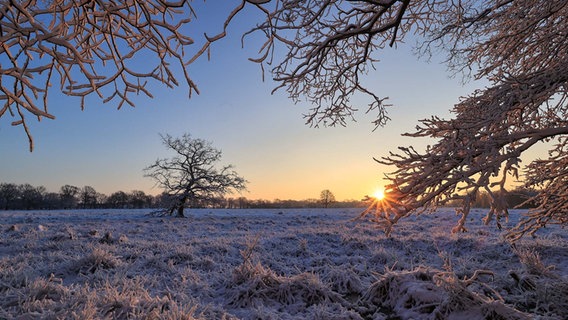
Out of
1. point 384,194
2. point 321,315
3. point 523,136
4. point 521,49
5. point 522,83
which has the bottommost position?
point 321,315

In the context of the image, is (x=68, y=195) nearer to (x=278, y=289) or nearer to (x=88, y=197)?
(x=88, y=197)

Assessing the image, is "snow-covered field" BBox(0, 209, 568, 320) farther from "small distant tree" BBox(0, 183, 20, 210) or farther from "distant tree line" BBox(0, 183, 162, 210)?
"small distant tree" BBox(0, 183, 20, 210)

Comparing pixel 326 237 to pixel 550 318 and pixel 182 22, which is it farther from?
pixel 182 22

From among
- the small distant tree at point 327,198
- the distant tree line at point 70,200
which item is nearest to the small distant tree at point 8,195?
the distant tree line at point 70,200

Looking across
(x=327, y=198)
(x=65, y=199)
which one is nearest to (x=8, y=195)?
(x=65, y=199)

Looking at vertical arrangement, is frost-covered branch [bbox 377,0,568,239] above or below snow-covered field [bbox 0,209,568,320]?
above

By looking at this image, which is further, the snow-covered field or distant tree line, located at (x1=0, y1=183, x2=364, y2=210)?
distant tree line, located at (x1=0, y1=183, x2=364, y2=210)

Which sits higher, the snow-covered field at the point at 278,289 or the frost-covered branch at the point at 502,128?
the frost-covered branch at the point at 502,128

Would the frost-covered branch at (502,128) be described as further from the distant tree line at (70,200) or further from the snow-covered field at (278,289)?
the distant tree line at (70,200)

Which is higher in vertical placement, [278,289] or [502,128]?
[502,128]

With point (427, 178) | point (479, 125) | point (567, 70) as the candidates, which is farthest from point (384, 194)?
point (567, 70)

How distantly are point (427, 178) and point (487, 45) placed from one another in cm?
282

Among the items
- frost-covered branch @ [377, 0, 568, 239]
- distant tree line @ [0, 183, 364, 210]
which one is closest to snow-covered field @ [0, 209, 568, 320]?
frost-covered branch @ [377, 0, 568, 239]

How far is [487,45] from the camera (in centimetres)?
472
